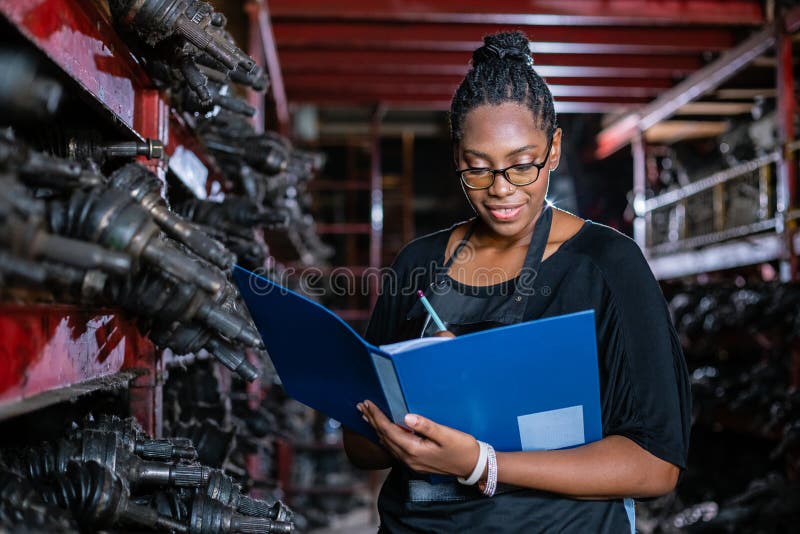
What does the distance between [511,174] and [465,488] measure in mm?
560

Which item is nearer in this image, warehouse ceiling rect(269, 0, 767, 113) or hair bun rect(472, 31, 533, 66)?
hair bun rect(472, 31, 533, 66)

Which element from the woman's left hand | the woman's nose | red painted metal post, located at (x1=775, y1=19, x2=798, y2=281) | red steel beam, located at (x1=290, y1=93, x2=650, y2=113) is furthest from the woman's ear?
red steel beam, located at (x1=290, y1=93, x2=650, y2=113)

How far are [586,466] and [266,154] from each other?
1.39 metres

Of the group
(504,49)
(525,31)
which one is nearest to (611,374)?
(504,49)

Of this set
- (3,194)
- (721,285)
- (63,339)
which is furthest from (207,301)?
(721,285)

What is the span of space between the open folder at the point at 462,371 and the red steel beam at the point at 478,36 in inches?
155

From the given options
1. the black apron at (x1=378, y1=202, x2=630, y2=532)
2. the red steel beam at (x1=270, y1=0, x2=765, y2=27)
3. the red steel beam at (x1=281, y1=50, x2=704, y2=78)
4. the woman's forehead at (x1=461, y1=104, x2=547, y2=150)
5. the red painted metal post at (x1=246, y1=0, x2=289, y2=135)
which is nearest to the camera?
the black apron at (x1=378, y1=202, x2=630, y2=532)

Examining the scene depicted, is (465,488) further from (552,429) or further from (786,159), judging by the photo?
(786,159)

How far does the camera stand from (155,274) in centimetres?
102

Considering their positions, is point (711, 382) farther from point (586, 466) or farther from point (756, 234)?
point (586, 466)

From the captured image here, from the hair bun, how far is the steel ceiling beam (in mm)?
3498

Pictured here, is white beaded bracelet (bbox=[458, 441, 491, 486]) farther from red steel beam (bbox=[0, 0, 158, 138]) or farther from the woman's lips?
red steel beam (bbox=[0, 0, 158, 138])

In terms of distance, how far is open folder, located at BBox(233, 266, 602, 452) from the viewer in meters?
1.01

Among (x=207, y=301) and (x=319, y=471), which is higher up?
(x=207, y=301)
